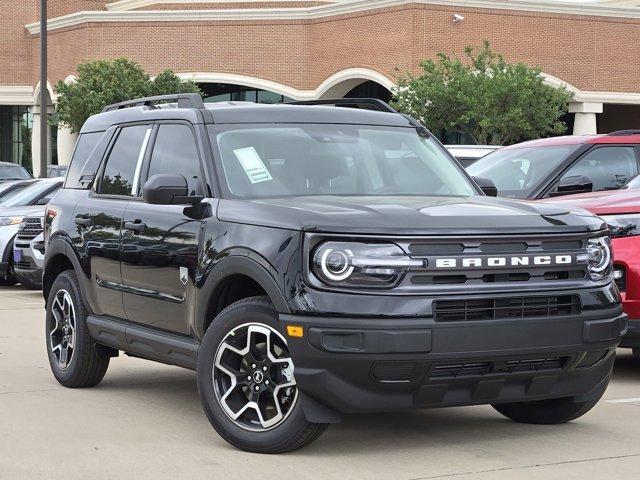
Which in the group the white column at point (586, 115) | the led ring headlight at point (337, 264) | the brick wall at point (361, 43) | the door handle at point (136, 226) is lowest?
the led ring headlight at point (337, 264)

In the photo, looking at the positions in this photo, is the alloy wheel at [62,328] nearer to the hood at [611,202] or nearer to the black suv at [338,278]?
the black suv at [338,278]

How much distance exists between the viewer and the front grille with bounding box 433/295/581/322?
6.05m

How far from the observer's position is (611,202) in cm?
921

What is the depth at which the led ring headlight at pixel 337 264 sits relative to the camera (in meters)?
6.03

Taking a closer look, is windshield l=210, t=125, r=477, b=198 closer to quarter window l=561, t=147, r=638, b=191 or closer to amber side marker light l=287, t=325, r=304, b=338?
amber side marker light l=287, t=325, r=304, b=338

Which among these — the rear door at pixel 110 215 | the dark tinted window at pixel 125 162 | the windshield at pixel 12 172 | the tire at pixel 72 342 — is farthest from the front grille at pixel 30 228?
the windshield at pixel 12 172

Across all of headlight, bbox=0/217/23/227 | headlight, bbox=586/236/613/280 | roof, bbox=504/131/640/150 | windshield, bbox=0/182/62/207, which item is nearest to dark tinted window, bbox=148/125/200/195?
→ headlight, bbox=586/236/613/280

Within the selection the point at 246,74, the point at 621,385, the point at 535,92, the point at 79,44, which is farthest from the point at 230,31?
the point at 621,385

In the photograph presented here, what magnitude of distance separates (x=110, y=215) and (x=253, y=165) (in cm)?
134

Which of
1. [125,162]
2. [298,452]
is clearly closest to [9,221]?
[125,162]

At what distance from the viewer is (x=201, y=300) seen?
22.5ft

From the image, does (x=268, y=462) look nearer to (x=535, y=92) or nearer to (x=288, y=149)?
(x=288, y=149)

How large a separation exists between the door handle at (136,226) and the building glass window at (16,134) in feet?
212

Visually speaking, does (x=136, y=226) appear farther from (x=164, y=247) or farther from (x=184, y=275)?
(x=184, y=275)
